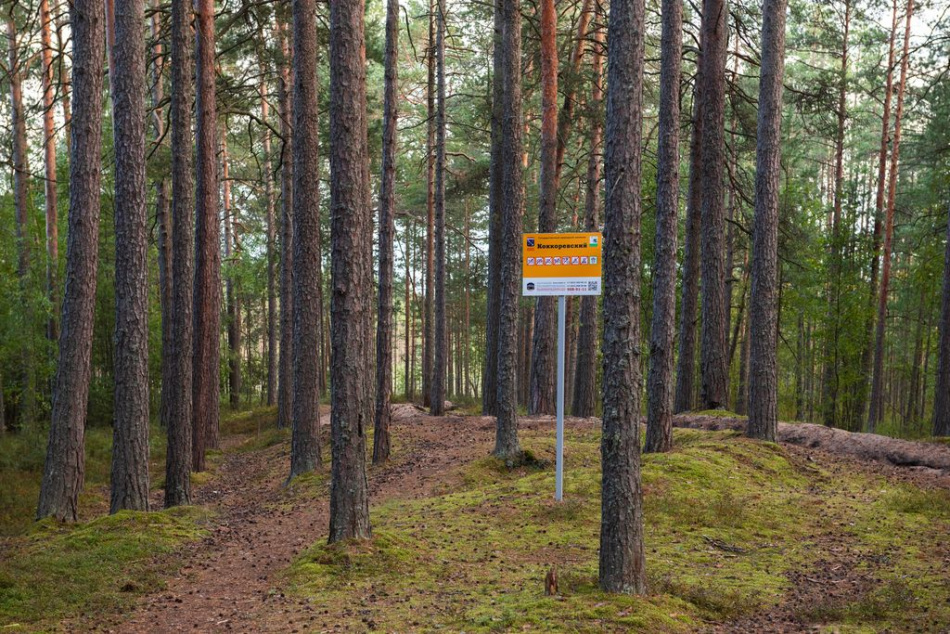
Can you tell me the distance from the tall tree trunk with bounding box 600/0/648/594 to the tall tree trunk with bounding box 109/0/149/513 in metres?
6.53

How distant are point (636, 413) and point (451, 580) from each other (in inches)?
103

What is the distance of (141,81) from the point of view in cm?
1007

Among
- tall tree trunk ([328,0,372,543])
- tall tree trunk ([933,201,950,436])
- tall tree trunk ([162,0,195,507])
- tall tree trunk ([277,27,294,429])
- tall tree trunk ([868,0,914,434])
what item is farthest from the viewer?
tall tree trunk ([868,0,914,434])

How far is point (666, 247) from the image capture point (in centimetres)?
1177

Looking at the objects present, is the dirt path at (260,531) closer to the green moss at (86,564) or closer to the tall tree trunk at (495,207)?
the green moss at (86,564)

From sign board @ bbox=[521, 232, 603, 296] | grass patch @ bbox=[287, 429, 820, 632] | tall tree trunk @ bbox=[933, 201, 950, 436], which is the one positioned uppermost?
→ sign board @ bbox=[521, 232, 603, 296]

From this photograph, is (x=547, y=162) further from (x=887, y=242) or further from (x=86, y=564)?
(x=887, y=242)

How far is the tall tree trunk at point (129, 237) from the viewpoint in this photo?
9.89 metres

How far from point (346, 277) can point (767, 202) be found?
8.08 m

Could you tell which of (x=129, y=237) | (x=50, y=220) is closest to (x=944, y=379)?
(x=129, y=237)

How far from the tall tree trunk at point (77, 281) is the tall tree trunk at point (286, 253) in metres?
6.77

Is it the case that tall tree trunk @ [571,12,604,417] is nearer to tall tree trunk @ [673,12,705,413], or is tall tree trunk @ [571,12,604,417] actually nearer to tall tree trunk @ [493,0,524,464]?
tall tree trunk @ [673,12,705,413]

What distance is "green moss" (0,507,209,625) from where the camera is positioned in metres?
6.72

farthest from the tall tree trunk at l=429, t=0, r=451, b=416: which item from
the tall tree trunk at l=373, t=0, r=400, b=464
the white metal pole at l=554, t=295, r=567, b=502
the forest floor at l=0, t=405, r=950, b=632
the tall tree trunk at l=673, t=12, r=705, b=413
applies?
the white metal pole at l=554, t=295, r=567, b=502
